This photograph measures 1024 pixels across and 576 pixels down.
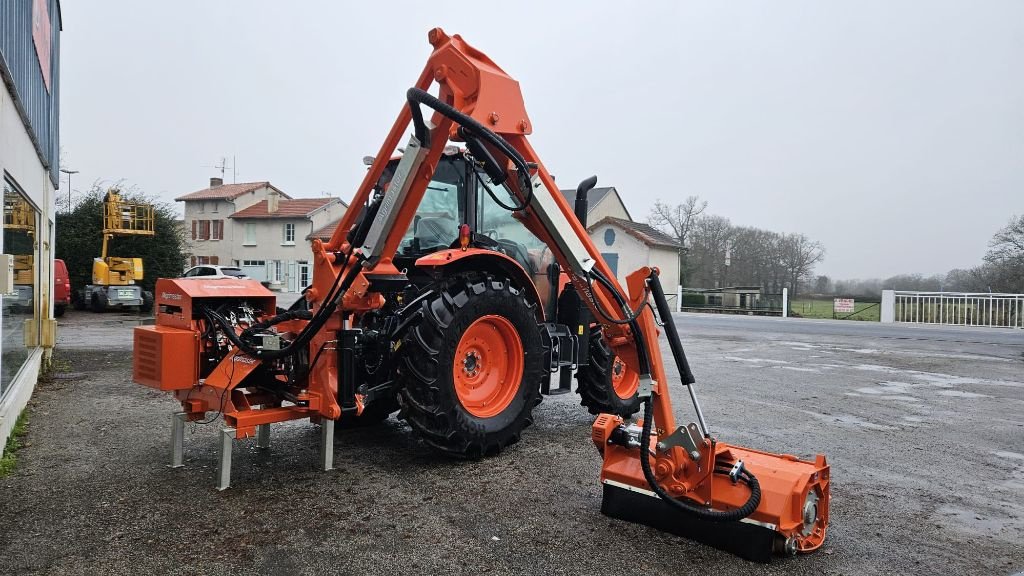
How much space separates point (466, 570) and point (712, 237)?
1952 inches

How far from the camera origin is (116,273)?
22.2 meters

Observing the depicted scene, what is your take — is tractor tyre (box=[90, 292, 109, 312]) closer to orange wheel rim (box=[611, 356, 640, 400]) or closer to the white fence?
orange wheel rim (box=[611, 356, 640, 400])

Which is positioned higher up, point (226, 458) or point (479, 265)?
point (479, 265)

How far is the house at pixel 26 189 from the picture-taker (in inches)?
225

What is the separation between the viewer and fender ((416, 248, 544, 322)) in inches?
196

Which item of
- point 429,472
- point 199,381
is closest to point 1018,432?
point 429,472

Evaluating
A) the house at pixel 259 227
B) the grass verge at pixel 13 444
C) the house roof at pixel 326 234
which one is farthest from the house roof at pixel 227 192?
the grass verge at pixel 13 444

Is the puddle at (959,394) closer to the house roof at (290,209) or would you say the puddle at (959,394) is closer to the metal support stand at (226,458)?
the metal support stand at (226,458)

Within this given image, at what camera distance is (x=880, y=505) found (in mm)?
4316

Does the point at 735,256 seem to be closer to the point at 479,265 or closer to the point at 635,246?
the point at 635,246

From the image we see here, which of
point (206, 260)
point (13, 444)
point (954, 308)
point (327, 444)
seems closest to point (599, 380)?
point (327, 444)

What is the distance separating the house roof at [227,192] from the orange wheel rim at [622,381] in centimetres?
4324

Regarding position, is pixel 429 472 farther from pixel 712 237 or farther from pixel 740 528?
pixel 712 237

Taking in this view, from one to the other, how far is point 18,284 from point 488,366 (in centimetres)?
481
